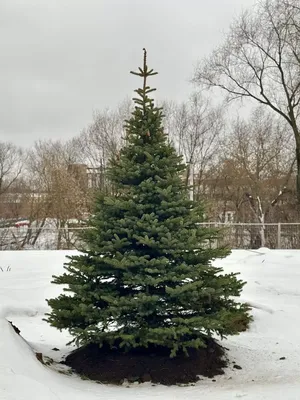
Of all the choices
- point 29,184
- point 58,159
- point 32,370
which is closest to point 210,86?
point 58,159

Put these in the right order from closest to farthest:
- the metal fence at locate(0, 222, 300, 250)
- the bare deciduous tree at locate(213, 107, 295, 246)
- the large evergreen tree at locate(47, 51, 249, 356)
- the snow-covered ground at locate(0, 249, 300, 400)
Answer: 1. the snow-covered ground at locate(0, 249, 300, 400)
2. the large evergreen tree at locate(47, 51, 249, 356)
3. the metal fence at locate(0, 222, 300, 250)
4. the bare deciduous tree at locate(213, 107, 295, 246)

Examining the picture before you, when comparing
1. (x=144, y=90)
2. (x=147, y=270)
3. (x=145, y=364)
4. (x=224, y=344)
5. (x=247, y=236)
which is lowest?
(x=224, y=344)

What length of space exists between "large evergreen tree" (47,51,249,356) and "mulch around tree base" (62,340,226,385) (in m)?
0.16

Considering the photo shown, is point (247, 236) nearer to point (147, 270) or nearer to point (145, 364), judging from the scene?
point (145, 364)

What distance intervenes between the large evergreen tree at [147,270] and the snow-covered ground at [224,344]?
1.58 ft

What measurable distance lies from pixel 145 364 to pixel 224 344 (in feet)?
4.82

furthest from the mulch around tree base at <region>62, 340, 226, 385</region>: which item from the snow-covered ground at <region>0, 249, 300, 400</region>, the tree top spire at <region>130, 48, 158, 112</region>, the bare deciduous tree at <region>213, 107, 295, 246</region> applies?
the bare deciduous tree at <region>213, 107, 295, 246</region>

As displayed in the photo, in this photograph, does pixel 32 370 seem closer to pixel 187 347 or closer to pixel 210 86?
pixel 187 347

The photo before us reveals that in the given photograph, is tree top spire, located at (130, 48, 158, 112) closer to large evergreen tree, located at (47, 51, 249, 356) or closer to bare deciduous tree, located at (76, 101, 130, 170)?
large evergreen tree, located at (47, 51, 249, 356)

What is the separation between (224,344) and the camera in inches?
217

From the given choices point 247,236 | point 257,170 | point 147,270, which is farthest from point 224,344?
point 257,170

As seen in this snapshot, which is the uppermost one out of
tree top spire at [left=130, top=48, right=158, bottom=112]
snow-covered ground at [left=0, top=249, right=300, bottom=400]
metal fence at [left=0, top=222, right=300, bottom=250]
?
tree top spire at [left=130, top=48, right=158, bottom=112]

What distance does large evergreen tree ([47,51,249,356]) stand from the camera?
167 inches

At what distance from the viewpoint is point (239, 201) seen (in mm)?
26203
